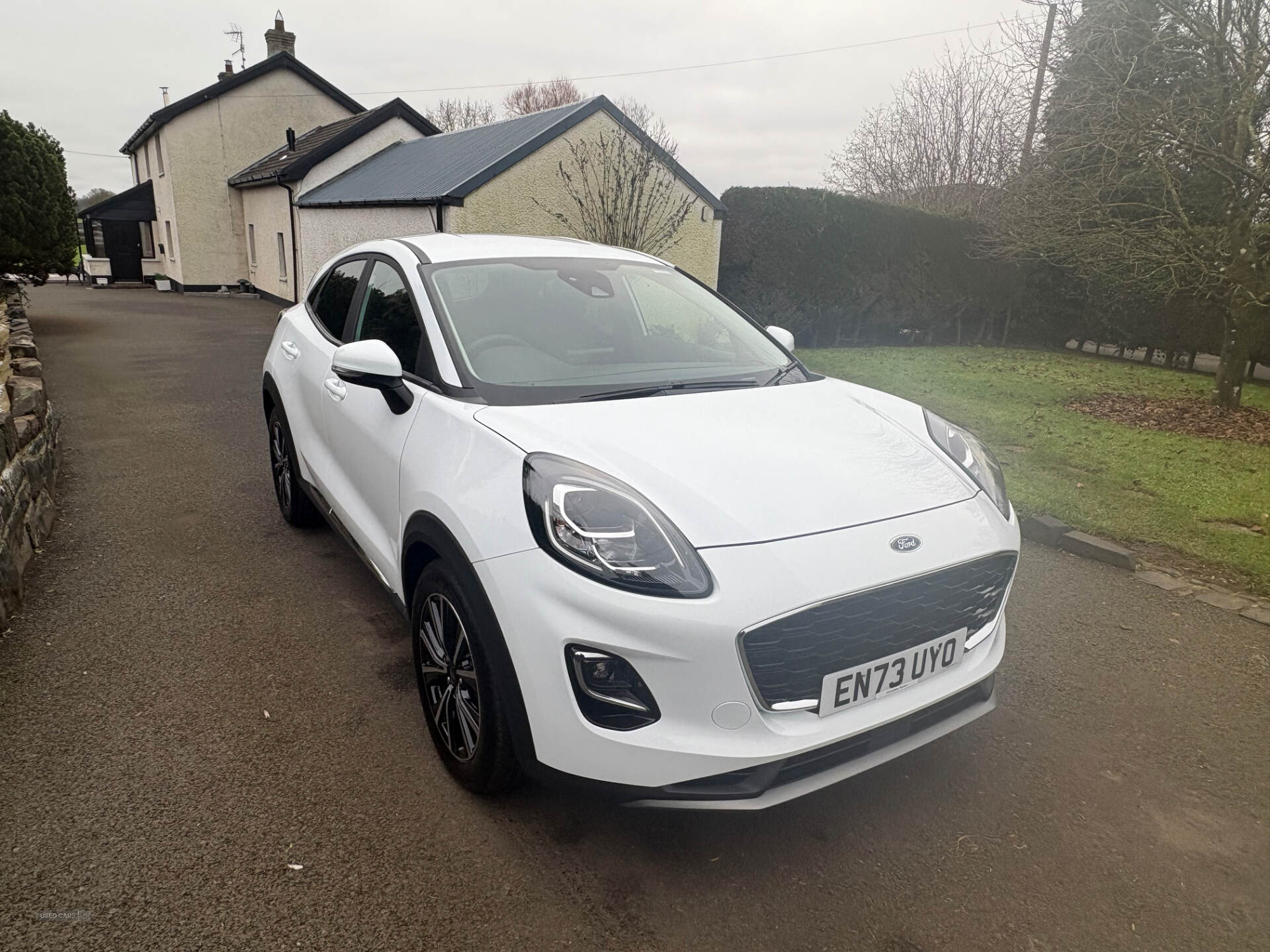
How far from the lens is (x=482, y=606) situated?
7.54 feet

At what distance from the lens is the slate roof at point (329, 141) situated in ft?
65.0

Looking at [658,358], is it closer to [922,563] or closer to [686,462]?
[686,462]

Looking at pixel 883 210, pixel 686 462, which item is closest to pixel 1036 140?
pixel 883 210

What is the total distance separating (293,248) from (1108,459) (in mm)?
19904

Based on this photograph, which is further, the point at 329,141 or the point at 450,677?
the point at 329,141

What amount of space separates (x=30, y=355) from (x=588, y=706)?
434 inches

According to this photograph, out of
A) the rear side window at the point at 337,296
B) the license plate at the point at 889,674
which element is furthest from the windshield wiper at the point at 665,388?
the rear side window at the point at 337,296

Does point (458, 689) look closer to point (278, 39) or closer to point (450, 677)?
point (450, 677)

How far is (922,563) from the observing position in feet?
7.40

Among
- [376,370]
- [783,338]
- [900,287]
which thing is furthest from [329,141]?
[376,370]

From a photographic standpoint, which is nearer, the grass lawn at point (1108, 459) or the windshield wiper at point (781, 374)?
the windshield wiper at point (781, 374)

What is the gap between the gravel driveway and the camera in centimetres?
219

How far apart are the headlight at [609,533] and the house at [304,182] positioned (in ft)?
38.4

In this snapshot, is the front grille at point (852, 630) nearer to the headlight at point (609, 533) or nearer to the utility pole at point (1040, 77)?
the headlight at point (609, 533)
